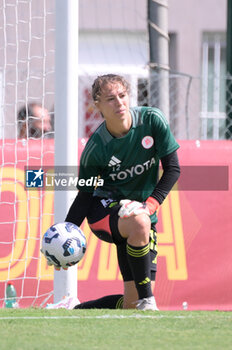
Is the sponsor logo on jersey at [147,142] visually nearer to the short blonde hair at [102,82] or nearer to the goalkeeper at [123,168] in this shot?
the goalkeeper at [123,168]

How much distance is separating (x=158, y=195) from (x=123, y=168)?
36 cm

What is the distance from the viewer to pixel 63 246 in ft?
18.6

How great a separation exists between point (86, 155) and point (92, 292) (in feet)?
6.00

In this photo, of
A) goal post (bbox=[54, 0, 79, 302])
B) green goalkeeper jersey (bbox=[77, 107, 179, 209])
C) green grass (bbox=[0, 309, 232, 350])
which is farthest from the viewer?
goal post (bbox=[54, 0, 79, 302])

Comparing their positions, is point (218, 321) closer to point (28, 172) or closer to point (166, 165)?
point (166, 165)

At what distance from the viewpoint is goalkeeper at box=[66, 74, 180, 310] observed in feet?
19.3

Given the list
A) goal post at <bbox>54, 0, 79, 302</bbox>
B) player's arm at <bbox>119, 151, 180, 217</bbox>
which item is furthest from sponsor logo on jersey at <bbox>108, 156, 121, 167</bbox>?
goal post at <bbox>54, 0, 79, 302</bbox>

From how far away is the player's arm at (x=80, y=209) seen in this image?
5.99m

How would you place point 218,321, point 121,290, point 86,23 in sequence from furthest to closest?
point 86,23, point 121,290, point 218,321

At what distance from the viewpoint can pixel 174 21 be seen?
17.9 meters

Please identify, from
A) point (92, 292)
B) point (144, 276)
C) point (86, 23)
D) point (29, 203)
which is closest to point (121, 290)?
point (92, 292)

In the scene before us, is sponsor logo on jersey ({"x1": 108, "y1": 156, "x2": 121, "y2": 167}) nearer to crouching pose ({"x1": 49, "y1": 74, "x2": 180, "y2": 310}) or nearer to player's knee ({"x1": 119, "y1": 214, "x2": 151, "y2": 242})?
crouching pose ({"x1": 49, "y1": 74, "x2": 180, "y2": 310})

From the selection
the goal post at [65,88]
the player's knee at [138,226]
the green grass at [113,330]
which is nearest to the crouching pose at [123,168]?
the player's knee at [138,226]

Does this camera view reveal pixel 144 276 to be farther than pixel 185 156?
No
